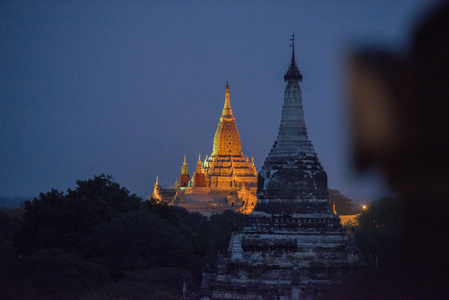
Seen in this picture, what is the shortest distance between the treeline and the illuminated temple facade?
238 feet

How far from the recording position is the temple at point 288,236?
31000 mm

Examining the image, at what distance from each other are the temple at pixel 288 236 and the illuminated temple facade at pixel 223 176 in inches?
3561

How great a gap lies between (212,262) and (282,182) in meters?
6.94

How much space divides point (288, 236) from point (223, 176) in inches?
3983

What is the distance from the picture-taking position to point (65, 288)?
30375 millimetres

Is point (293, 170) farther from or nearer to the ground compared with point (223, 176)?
nearer to the ground

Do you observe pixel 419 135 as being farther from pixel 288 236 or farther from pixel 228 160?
pixel 228 160

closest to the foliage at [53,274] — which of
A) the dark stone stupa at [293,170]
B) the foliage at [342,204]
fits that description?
the dark stone stupa at [293,170]

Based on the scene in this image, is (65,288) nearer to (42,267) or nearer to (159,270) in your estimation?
(42,267)

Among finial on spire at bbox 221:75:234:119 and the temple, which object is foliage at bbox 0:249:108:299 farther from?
finial on spire at bbox 221:75:234:119

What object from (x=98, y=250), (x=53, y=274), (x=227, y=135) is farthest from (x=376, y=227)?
(x=227, y=135)

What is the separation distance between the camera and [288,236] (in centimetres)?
3312

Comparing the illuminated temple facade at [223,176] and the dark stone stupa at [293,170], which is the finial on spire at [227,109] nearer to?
the illuminated temple facade at [223,176]

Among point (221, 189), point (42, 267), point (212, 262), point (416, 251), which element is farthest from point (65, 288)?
point (221, 189)
